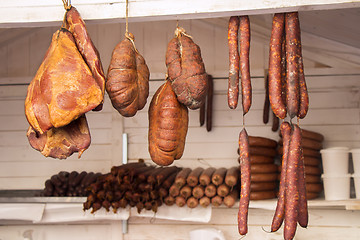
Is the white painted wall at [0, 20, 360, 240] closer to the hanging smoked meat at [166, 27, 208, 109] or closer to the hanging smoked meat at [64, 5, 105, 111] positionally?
the hanging smoked meat at [166, 27, 208, 109]

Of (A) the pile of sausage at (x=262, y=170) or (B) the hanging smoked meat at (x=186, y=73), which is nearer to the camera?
(B) the hanging smoked meat at (x=186, y=73)

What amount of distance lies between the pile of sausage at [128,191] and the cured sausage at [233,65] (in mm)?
2093

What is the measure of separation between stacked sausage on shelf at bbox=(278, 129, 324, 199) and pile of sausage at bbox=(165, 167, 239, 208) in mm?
679

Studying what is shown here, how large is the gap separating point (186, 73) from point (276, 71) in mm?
494

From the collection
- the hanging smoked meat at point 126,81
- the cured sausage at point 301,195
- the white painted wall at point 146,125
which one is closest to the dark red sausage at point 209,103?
the white painted wall at point 146,125

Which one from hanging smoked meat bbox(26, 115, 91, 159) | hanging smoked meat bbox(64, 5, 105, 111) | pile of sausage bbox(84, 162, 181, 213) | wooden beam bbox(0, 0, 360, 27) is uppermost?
wooden beam bbox(0, 0, 360, 27)

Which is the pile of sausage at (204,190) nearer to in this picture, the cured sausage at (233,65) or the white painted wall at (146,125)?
the white painted wall at (146,125)

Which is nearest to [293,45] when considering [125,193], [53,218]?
[125,193]

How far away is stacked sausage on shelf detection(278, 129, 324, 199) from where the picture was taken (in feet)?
14.0

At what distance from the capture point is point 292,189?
2.16m

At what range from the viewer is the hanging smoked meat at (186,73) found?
240cm

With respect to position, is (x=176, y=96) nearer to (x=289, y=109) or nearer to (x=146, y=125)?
(x=289, y=109)

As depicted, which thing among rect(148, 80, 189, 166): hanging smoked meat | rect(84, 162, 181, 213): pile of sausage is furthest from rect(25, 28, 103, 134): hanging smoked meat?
rect(84, 162, 181, 213): pile of sausage

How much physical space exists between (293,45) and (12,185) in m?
4.29
